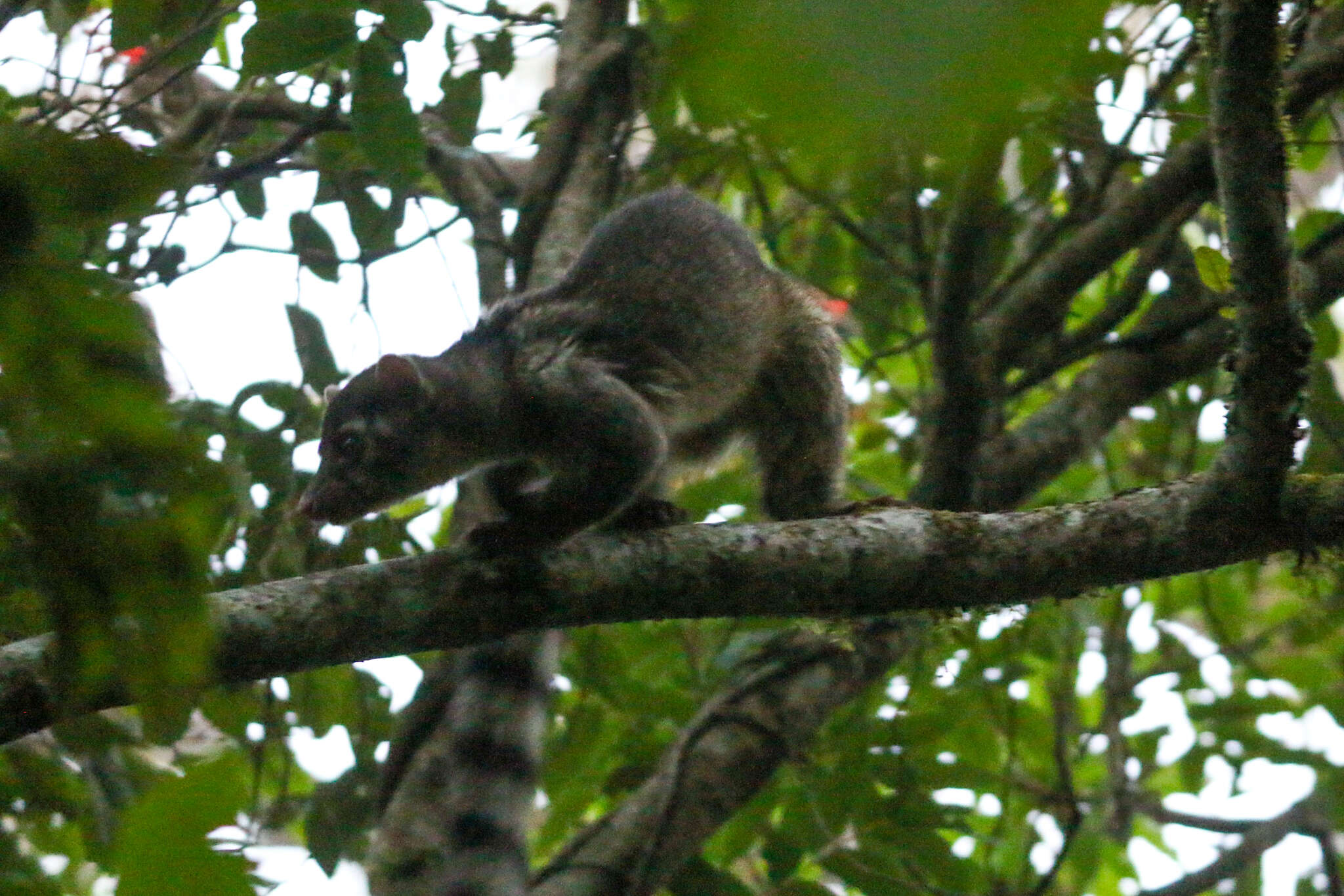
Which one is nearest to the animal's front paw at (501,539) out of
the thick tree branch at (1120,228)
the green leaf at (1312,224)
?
the thick tree branch at (1120,228)

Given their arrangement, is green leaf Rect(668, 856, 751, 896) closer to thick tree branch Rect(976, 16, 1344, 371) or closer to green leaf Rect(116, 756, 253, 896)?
thick tree branch Rect(976, 16, 1344, 371)

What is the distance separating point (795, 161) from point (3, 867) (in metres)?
2.00

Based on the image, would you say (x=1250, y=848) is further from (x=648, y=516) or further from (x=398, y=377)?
(x=398, y=377)

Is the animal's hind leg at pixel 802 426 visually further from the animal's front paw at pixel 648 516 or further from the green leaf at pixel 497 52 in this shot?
the green leaf at pixel 497 52

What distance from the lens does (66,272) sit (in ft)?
3.16

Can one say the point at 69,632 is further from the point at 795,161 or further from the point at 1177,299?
the point at 1177,299

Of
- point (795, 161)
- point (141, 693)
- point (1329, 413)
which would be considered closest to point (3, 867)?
point (141, 693)

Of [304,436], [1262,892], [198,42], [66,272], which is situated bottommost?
[1262,892]

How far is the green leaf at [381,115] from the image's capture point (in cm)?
394

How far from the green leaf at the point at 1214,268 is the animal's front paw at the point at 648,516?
189 cm

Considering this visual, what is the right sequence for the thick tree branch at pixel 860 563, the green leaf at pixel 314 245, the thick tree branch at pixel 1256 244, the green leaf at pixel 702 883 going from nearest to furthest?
the thick tree branch at pixel 1256 244 → the thick tree branch at pixel 860 563 → the green leaf at pixel 702 883 → the green leaf at pixel 314 245

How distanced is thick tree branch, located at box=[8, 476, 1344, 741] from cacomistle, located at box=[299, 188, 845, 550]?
2.45 feet

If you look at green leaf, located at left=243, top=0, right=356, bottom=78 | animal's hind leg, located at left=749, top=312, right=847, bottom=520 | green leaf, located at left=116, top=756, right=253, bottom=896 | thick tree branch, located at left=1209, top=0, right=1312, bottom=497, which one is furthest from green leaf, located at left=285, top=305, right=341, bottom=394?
green leaf, located at left=116, top=756, right=253, bottom=896

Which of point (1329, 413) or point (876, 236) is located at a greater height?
point (876, 236)
